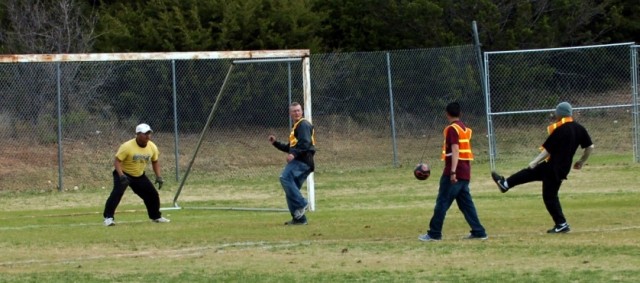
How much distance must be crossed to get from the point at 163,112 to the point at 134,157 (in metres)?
10.5

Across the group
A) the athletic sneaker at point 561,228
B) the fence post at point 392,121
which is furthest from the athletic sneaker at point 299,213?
the fence post at point 392,121

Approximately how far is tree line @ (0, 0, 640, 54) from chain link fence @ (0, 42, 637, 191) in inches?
139

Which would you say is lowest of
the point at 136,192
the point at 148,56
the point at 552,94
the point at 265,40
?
the point at 136,192

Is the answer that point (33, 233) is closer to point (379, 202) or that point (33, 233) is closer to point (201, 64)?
point (379, 202)

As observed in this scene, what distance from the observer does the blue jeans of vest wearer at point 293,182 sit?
1733cm

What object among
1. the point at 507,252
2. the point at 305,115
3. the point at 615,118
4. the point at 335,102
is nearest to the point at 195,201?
the point at 305,115

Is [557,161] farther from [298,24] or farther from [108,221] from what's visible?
[298,24]

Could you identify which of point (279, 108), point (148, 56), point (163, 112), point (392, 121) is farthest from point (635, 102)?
point (148, 56)

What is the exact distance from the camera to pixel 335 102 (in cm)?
3031

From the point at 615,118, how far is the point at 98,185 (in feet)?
43.9

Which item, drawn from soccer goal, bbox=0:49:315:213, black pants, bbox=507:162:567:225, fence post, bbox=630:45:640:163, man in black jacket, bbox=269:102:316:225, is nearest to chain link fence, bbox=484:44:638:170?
fence post, bbox=630:45:640:163

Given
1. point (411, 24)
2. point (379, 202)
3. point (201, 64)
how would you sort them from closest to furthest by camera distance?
point (379, 202)
point (201, 64)
point (411, 24)

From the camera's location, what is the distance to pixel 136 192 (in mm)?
18234

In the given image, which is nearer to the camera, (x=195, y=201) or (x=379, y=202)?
(x=379, y=202)
